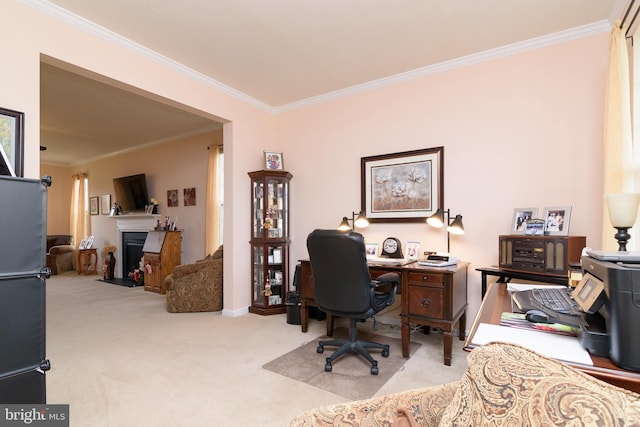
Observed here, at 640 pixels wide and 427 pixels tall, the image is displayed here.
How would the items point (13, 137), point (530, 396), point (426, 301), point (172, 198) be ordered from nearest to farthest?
point (530, 396) → point (13, 137) → point (426, 301) → point (172, 198)

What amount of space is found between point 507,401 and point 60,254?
9560 mm

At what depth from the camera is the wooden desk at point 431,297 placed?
2535 mm

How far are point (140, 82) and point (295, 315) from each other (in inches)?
111

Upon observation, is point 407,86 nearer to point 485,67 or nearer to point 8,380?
point 485,67

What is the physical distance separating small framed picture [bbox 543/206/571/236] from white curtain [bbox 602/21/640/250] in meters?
0.27

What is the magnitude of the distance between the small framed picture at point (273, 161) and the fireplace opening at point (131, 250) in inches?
146

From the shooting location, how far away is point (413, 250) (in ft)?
10.9

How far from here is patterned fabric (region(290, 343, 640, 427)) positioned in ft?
1.78

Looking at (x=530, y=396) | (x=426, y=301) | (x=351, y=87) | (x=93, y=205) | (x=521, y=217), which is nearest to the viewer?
(x=530, y=396)

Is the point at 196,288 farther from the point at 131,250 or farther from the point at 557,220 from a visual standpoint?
the point at 557,220

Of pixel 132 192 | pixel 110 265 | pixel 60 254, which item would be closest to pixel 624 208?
pixel 132 192

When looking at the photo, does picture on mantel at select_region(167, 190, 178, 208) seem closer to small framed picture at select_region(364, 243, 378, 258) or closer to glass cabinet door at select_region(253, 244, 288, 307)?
glass cabinet door at select_region(253, 244, 288, 307)

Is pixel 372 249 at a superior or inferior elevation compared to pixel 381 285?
superior

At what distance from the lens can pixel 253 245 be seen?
13.4ft
